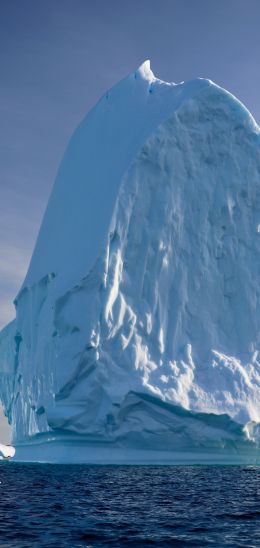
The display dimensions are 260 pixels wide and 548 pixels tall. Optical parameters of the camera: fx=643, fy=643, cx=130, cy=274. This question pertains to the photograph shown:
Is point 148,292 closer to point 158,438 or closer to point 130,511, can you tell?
point 158,438

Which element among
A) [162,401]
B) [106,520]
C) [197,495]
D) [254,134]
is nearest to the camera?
[106,520]

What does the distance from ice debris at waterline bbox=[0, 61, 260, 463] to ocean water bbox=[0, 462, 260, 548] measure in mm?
3974

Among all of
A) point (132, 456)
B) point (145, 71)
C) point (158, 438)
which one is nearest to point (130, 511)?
point (158, 438)

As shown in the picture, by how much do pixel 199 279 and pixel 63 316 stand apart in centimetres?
489

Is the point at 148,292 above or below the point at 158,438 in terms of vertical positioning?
above

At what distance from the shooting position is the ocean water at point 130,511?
7.57 metres

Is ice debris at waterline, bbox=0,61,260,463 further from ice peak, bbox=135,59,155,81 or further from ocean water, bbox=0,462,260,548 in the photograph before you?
ocean water, bbox=0,462,260,548

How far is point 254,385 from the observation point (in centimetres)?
2058

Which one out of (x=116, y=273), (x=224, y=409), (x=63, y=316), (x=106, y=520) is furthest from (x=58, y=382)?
(x=106, y=520)

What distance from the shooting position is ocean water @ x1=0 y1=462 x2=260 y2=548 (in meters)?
7.57

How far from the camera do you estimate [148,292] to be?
69.2ft

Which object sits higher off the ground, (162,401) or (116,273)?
(116,273)

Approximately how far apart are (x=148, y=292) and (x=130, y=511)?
11842 mm

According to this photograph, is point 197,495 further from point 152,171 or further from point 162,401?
point 152,171
